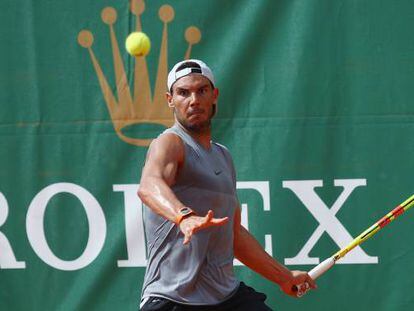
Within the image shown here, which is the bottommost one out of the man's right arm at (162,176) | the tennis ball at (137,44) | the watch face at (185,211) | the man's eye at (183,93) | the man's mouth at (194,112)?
the watch face at (185,211)

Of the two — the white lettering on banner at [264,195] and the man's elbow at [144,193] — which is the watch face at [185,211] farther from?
the white lettering on banner at [264,195]

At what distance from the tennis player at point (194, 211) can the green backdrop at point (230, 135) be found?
1253 millimetres

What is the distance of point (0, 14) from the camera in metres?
5.33

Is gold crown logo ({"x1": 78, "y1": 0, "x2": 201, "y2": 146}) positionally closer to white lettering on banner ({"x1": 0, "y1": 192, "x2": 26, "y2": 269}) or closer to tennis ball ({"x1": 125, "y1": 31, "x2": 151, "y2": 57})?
tennis ball ({"x1": 125, "y1": 31, "x2": 151, "y2": 57})

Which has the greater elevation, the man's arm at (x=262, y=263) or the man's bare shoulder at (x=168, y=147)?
the man's bare shoulder at (x=168, y=147)

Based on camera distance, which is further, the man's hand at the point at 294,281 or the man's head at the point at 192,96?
the man's hand at the point at 294,281

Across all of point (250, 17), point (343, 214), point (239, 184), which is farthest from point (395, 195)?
point (250, 17)

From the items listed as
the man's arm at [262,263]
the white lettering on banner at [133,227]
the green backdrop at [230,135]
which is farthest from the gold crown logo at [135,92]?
the man's arm at [262,263]

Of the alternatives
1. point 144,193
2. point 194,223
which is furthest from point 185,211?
point 144,193

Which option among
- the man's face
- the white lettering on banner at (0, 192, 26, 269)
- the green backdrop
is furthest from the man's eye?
the white lettering on banner at (0, 192, 26, 269)

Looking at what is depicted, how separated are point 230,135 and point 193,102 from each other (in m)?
1.40

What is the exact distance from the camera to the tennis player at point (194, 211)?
3.77 metres

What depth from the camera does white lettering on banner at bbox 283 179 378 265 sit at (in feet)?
17.1

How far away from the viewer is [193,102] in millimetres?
3885
